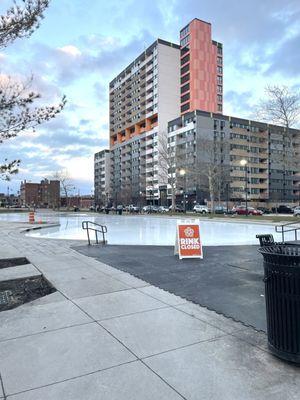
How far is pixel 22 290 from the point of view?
6766mm

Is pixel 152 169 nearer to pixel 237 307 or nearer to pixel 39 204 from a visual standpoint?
pixel 39 204

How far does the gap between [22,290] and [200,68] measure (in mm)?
103642

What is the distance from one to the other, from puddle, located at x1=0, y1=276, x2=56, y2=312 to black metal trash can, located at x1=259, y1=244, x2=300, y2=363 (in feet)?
13.6

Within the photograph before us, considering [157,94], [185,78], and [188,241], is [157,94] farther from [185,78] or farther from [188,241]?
[188,241]

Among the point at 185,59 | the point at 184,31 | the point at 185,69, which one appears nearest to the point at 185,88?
the point at 185,69

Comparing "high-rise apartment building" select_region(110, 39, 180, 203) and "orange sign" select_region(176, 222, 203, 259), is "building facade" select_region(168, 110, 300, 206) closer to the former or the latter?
"high-rise apartment building" select_region(110, 39, 180, 203)

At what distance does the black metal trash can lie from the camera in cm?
344

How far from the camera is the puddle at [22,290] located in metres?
6.00

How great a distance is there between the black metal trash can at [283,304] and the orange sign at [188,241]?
6213 mm

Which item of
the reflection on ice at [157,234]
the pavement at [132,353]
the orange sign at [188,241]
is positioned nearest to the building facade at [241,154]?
the reflection on ice at [157,234]

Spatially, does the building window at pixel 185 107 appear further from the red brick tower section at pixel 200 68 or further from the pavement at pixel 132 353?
the pavement at pixel 132 353

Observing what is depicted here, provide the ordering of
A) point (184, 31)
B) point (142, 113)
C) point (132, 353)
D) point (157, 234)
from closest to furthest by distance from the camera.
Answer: point (132, 353)
point (157, 234)
point (184, 31)
point (142, 113)

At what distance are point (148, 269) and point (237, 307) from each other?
3413 millimetres

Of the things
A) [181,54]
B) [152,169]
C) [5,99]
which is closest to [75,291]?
[5,99]
